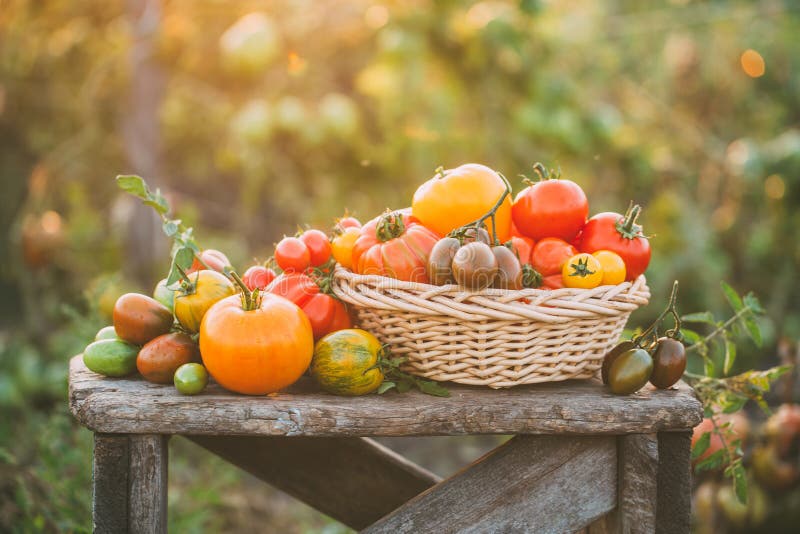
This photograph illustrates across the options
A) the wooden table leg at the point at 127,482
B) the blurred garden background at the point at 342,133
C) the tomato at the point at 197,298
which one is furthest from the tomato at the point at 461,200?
the blurred garden background at the point at 342,133

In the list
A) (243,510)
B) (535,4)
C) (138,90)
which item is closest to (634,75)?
(535,4)

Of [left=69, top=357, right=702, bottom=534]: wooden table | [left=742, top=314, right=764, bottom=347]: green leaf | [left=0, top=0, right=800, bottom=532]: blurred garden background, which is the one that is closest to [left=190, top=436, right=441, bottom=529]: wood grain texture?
[left=69, top=357, right=702, bottom=534]: wooden table

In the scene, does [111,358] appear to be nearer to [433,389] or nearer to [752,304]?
[433,389]

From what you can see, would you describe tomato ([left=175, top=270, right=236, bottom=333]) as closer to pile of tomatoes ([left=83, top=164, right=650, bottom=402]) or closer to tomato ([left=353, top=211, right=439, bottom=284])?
pile of tomatoes ([left=83, top=164, right=650, bottom=402])

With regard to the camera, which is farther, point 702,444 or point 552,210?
point 702,444

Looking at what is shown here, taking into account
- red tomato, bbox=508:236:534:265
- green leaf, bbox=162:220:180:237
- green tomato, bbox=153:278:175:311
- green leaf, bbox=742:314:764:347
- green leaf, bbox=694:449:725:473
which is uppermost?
green leaf, bbox=162:220:180:237

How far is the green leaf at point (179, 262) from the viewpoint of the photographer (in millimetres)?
1244

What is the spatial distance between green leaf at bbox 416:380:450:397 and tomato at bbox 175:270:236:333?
0.41 metres

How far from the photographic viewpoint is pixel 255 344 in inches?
45.4

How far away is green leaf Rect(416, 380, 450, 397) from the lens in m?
1.25

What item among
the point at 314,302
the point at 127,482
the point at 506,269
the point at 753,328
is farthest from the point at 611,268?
the point at 127,482

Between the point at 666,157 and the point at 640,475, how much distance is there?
2971mm

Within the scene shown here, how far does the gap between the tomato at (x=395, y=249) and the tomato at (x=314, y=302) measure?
9cm

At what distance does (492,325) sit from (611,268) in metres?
0.26
